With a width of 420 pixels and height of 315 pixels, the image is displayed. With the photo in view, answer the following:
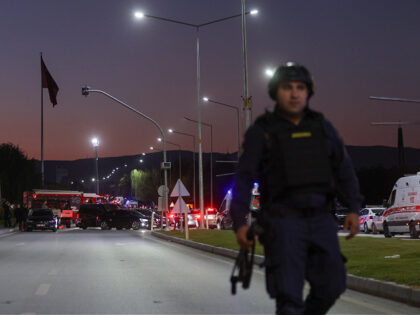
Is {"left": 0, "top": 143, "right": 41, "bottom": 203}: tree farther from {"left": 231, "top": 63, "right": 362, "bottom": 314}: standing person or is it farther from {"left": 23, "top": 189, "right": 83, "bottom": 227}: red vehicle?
{"left": 231, "top": 63, "right": 362, "bottom": 314}: standing person

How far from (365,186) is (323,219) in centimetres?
12149

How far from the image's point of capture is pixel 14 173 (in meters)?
86.2

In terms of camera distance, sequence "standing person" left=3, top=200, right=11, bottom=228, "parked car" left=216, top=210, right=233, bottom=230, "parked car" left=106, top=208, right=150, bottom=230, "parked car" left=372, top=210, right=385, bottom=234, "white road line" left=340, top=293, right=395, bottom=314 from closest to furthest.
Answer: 1. "white road line" left=340, top=293, right=395, bottom=314
2. "parked car" left=372, top=210, right=385, bottom=234
3. "parked car" left=216, top=210, right=233, bottom=230
4. "standing person" left=3, top=200, right=11, bottom=228
5. "parked car" left=106, top=208, right=150, bottom=230

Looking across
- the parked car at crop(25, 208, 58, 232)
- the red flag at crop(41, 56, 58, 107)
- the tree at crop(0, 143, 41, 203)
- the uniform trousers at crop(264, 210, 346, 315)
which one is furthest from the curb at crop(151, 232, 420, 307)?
the tree at crop(0, 143, 41, 203)

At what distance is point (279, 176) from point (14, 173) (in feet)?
278

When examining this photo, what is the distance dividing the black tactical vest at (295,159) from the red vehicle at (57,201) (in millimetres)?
53414

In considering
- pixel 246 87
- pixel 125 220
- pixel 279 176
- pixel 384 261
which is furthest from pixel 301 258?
pixel 125 220

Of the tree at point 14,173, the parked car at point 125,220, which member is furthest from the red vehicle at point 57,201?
the tree at point 14,173

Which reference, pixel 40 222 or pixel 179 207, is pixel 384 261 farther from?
pixel 40 222

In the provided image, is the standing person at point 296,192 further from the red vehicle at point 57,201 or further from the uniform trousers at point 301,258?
the red vehicle at point 57,201

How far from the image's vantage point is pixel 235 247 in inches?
856

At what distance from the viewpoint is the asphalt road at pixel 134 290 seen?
9656mm

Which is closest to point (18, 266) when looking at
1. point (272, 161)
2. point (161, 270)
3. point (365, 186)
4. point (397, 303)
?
point (161, 270)

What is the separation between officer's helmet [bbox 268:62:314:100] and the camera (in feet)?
15.6
